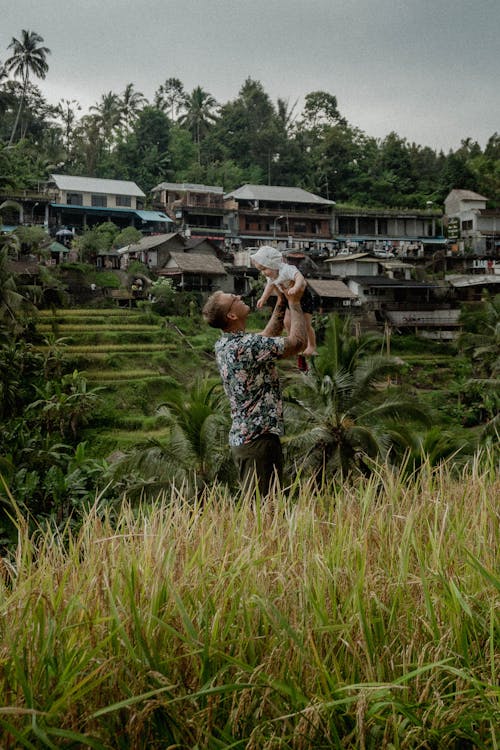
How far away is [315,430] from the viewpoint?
1028cm

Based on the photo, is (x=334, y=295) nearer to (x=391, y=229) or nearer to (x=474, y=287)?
(x=474, y=287)

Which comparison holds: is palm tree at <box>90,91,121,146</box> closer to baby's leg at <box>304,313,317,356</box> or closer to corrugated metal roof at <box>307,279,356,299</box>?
corrugated metal roof at <box>307,279,356,299</box>

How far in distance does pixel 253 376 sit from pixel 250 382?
3 centimetres

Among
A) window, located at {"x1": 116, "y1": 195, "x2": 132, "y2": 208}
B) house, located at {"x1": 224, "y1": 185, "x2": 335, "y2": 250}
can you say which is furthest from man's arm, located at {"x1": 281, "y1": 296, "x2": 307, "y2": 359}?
window, located at {"x1": 116, "y1": 195, "x2": 132, "y2": 208}

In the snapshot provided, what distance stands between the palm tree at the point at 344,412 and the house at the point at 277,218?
25.7 metres

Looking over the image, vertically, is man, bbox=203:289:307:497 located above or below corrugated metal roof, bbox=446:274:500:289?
below

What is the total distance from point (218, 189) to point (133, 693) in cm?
3723

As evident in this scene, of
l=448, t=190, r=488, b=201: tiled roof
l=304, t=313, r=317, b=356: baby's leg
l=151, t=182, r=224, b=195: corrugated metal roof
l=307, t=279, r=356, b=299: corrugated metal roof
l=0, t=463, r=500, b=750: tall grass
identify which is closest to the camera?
l=0, t=463, r=500, b=750: tall grass

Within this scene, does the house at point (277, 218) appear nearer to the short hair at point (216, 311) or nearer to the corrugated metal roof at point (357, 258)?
the corrugated metal roof at point (357, 258)

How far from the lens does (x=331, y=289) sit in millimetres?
29938

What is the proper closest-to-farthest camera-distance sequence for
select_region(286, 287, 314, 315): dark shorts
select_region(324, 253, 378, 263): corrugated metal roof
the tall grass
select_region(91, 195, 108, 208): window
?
1. the tall grass
2. select_region(286, 287, 314, 315): dark shorts
3. select_region(324, 253, 378, 263): corrugated metal roof
4. select_region(91, 195, 108, 208): window

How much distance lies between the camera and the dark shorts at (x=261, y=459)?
320 cm

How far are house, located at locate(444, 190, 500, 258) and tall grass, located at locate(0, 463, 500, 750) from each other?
37.3 m

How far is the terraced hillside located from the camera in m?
18.1
